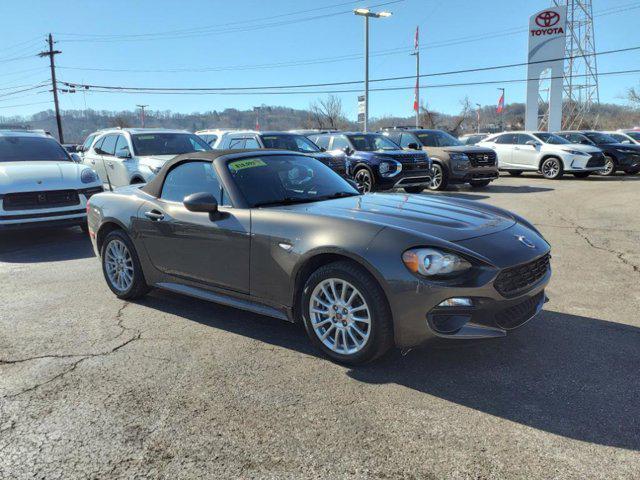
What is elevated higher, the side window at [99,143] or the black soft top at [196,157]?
the side window at [99,143]

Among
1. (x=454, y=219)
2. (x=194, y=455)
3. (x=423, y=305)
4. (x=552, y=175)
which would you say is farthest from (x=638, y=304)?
(x=552, y=175)

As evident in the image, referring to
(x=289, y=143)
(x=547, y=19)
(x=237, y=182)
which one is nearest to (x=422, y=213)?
(x=237, y=182)

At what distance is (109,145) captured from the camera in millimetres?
11812

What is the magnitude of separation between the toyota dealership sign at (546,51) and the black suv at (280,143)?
29951mm

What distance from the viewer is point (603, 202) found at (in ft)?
40.4

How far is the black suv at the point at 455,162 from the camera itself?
1458 cm

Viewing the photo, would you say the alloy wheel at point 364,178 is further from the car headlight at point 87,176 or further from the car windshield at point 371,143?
the car headlight at point 87,176

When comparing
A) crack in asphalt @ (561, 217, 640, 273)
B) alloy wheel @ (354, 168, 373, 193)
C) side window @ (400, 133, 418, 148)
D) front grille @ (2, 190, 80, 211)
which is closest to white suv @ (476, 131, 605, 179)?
side window @ (400, 133, 418, 148)

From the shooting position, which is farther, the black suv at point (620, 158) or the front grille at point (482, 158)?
the black suv at point (620, 158)

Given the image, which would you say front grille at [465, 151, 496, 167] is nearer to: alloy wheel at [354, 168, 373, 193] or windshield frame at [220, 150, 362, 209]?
alloy wheel at [354, 168, 373, 193]

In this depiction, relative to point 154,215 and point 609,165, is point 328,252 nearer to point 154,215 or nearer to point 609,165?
point 154,215

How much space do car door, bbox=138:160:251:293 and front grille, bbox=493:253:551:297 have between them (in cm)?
186

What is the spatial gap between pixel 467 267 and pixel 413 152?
1032cm

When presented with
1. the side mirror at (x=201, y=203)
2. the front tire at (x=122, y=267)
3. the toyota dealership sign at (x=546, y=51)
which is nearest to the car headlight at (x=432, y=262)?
the side mirror at (x=201, y=203)
